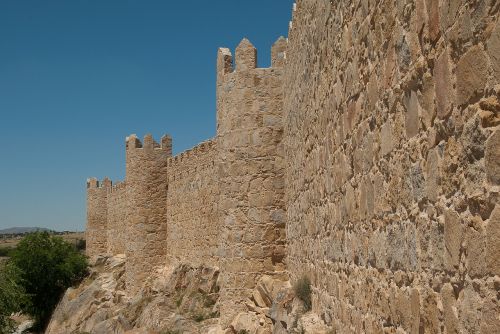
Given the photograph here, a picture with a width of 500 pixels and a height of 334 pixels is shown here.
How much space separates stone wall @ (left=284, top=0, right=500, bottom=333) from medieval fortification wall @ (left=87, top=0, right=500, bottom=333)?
12 mm

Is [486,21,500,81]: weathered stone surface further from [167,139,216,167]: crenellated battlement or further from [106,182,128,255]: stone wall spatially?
[106,182,128,255]: stone wall

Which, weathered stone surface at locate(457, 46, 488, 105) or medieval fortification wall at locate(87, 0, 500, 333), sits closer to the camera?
weathered stone surface at locate(457, 46, 488, 105)

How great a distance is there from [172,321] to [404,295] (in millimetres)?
11592

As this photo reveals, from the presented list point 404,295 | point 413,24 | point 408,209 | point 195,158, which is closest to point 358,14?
point 413,24

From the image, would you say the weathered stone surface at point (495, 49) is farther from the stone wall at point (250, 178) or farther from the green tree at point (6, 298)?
the green tree at point (6, 298)

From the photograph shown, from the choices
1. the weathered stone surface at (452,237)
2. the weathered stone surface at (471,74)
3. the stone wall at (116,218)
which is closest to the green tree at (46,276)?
the stone wall at (116,218)

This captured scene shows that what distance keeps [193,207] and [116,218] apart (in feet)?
40.6

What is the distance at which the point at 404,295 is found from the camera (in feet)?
13.4

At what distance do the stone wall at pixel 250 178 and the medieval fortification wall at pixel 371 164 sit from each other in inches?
0.9

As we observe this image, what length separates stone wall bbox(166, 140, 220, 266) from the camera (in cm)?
1709

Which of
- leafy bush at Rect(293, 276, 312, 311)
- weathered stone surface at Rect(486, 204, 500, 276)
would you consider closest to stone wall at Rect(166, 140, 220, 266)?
leafy bush at Rect(293, 276, 312, 311)

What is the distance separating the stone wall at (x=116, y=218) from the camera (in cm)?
2847

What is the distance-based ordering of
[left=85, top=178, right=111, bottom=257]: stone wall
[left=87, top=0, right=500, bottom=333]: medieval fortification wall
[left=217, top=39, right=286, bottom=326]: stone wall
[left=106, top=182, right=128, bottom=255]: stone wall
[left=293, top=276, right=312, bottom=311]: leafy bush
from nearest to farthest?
1. [left=87, top=0, right=500, bottom=333]: medieval fortification wall
2. [left=293, top=276, right=312, bottom=311]: leafy bush
3. [left=217, top=39, right=286, bottom=326]: stone wall
4. [left=106, top=182, right=128, bottom=255]: stone wall
5. [left=85, top=178, right=111, bottom=257]: stone wall

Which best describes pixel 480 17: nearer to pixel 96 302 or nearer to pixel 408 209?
pixel 408 209
